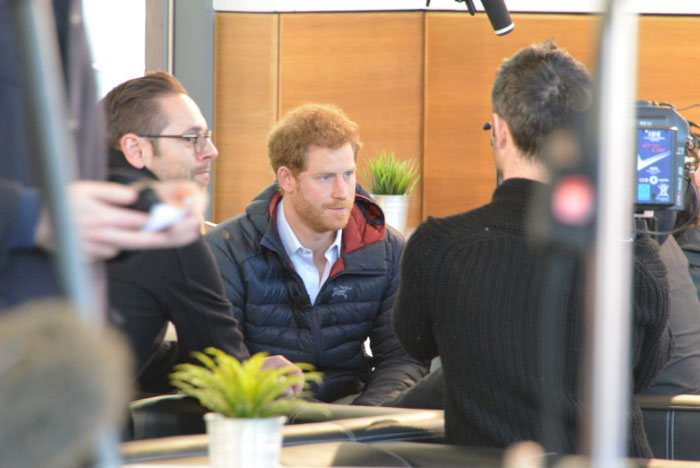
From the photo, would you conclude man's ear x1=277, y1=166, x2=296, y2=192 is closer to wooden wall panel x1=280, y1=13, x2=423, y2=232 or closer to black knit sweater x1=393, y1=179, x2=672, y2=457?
black knit sweater x1=393, y1=179, x2=672, y2=457

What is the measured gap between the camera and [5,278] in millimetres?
911

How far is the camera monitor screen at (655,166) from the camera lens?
71.0 inches

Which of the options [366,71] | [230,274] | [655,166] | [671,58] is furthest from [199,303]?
[671,58]

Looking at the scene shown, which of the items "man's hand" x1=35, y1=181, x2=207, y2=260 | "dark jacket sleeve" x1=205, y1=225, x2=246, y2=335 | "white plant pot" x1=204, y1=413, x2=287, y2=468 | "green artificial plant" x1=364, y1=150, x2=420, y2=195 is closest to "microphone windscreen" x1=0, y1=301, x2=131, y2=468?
"man's hand" x1=35, y1=181, x2=207, y2=260

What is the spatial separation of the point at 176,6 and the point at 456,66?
2.10 meters

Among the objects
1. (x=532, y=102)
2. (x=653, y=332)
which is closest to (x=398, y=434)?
(x=653, y=332)

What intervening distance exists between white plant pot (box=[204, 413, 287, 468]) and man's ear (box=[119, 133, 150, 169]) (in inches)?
48.4

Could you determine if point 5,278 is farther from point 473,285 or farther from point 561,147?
point 473,285

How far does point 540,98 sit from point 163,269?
89 centimetres

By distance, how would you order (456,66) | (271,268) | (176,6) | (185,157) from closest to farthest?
1. (185,157)
2. (271,268)
3. (176,6)
4. (456,66)

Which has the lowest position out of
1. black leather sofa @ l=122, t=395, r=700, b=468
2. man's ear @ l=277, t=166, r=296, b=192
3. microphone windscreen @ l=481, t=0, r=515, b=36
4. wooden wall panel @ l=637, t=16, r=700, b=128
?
black leather sofa @ l=122, t=395, r=700, b=468

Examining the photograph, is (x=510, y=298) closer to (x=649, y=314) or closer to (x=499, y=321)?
(x=499, y=321)

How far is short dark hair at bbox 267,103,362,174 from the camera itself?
114 inches

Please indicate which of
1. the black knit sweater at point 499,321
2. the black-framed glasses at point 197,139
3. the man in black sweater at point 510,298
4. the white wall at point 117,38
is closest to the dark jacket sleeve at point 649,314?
the man in black sweater at point 510,298
